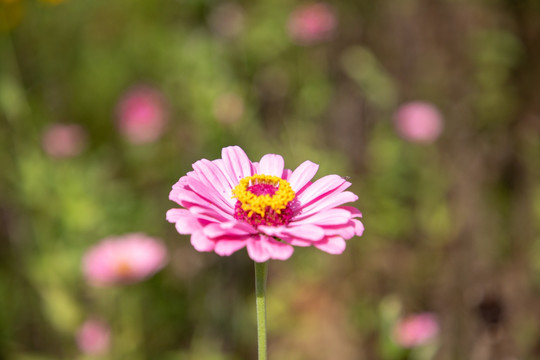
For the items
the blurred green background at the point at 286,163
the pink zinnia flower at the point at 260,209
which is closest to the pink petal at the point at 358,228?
the pink zinnia flower at the point at 260,209

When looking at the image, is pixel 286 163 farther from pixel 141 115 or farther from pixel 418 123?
pixel 141 115

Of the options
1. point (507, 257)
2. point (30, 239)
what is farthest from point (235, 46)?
point (507, 257)

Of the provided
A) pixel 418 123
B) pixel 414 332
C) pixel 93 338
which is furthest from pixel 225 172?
pixel 418 123

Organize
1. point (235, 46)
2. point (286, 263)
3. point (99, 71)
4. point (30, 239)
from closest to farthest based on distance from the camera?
point (30, 239), point (286, 263), point (235, 46), point (99, 71)

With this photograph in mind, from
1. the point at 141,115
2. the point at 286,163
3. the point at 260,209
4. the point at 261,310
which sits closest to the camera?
the point at 261,310

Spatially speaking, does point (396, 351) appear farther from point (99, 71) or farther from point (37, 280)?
point (99, 71)

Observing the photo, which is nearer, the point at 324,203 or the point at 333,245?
the point at 333,245

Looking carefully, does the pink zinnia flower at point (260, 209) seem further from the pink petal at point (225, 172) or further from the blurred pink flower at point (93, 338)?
the blurred pink flower at point (93, 338)
